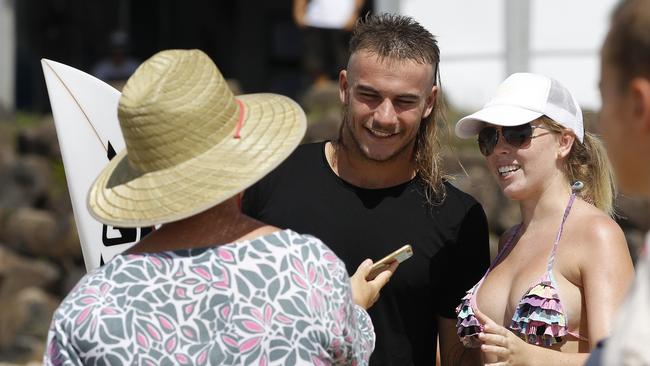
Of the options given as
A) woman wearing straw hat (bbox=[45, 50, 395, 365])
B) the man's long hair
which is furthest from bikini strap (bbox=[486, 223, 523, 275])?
Result: woman wearing straw hat (bbox=[45, 50, 395, 365])

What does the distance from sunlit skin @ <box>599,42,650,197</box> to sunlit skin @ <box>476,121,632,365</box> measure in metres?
0.92

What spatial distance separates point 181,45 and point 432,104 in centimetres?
1055

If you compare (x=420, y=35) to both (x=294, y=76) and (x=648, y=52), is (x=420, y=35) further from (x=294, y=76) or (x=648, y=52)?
(x=294, y=76)

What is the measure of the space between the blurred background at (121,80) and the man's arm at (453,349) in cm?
275

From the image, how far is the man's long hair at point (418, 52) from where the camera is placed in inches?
136

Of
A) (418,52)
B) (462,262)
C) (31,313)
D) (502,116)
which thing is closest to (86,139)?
(418,52)

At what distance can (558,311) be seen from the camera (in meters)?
2.87

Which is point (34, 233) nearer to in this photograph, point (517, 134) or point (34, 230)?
point (34, 230)

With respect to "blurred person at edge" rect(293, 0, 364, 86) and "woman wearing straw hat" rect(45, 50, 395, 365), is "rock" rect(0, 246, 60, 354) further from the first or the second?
"woman wearing straw hat" rect(45, 50, 395, 365)

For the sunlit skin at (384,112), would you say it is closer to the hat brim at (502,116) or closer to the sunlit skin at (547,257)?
the hat brim at (502,116)

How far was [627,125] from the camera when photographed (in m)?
1.84

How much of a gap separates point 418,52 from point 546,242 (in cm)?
72

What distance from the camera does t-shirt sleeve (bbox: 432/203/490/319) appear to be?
3.39 meters

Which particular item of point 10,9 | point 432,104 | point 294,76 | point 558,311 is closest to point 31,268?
point 10,9
